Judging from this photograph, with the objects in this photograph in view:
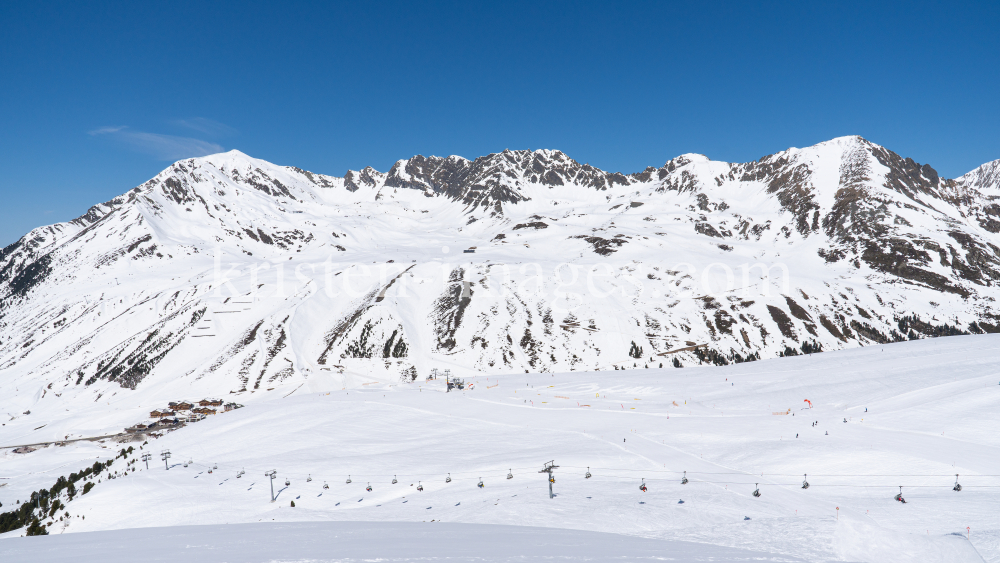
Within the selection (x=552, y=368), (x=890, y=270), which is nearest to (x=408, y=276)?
(x=552, y=368)

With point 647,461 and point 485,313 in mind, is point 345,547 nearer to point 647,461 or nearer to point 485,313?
point 647,461

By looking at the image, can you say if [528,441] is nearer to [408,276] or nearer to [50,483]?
[50,483]

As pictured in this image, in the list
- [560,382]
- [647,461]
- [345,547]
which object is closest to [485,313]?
[560,382]

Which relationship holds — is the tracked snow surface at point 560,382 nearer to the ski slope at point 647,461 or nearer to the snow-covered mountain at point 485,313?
the ski slope at point 647,461

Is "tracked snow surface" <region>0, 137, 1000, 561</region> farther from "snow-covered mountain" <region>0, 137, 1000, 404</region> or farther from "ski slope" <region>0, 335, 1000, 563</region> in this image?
"snow-covered mountain" <region>0, 137, 1000, 404</region>

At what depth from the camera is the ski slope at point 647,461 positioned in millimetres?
22047

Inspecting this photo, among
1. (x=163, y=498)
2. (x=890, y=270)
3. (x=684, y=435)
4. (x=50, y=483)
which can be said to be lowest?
(x=50, y=483)

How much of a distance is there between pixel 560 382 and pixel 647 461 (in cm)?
3916

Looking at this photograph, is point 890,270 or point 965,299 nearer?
point 965,299

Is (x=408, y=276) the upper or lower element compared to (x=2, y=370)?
upper

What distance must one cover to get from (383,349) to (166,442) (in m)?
57.7

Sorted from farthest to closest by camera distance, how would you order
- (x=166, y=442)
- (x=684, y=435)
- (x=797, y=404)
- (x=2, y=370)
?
1. (x=2, y=370)
2. (x=166, y=442)
3. (x=797, y=404)
4. (x=684, y=435)

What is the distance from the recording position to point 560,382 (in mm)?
73250

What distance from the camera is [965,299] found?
132000 millimetres
